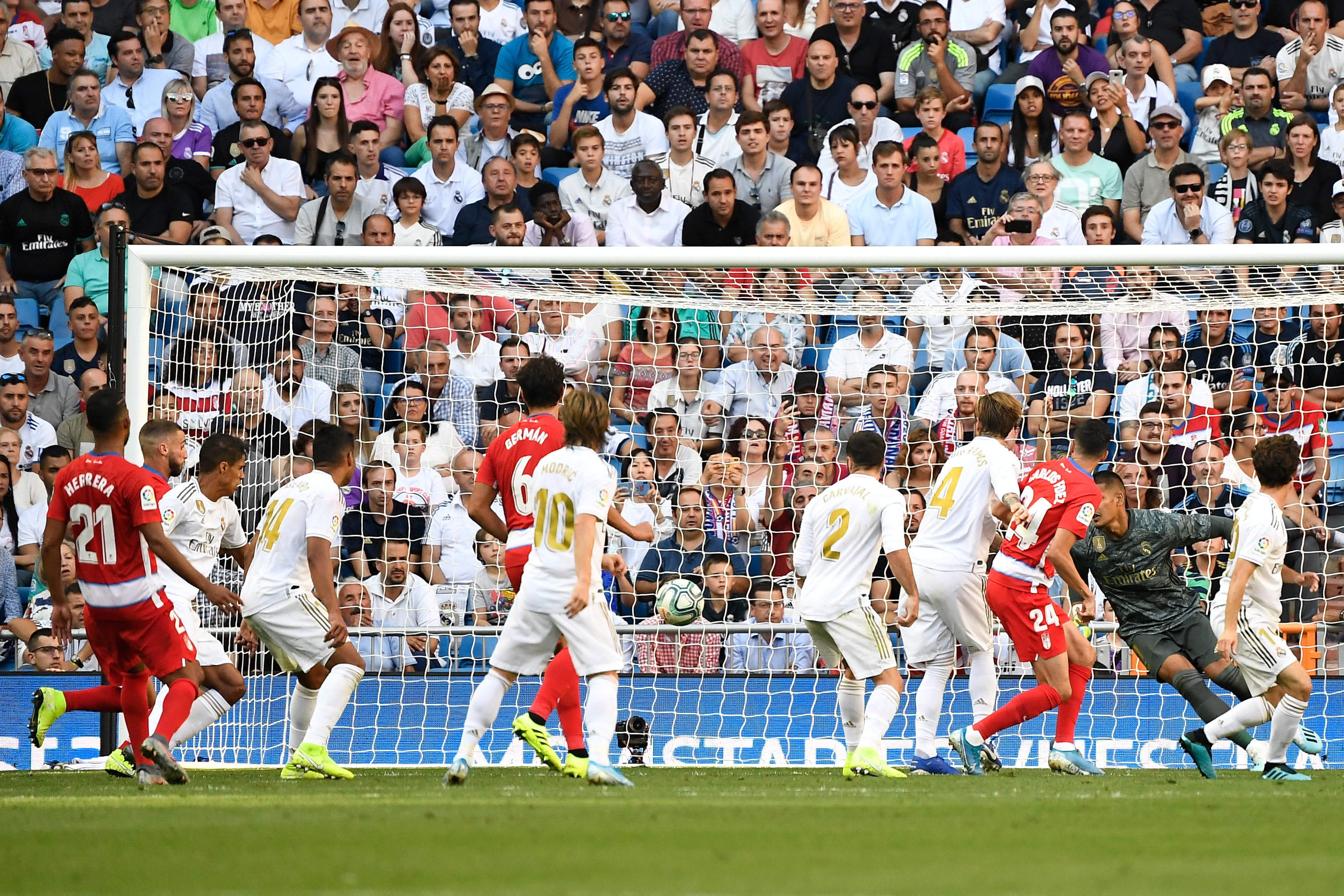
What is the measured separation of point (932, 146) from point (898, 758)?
5724mm

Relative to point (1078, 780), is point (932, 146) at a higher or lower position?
higher

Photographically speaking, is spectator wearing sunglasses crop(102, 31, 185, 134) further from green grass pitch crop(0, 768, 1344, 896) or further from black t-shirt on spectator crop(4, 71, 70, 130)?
green grass pitch crop(0, 768, 1344, 896)

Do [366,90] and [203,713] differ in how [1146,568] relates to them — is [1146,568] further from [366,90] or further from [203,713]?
[366,90]

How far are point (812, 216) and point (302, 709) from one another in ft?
21.9

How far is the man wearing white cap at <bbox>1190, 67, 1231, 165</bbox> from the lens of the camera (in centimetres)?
1462

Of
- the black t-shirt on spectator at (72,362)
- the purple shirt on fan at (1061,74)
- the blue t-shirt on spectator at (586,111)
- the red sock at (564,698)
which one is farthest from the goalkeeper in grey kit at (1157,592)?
the black t-shirt on spectator at (72,362)

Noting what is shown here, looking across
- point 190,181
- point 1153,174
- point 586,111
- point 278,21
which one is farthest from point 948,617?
point 278,21

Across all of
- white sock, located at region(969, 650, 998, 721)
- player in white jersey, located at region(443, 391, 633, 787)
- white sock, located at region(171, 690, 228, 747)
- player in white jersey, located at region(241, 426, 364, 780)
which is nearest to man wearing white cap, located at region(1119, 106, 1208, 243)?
white sock, located at region(969, 650, 998, 721)

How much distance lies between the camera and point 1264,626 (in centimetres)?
866

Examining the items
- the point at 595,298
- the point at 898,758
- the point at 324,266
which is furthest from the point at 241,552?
the point at 898,758

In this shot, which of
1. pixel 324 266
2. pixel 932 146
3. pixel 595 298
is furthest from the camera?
pixel 932 146

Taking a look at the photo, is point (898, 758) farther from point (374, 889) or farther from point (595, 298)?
point (374, 889)

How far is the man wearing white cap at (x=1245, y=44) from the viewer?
50.1 ft

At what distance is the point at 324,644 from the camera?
8.61 meters
